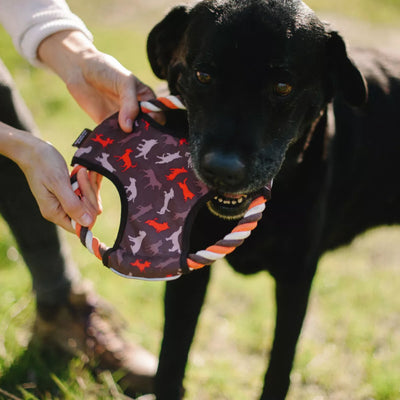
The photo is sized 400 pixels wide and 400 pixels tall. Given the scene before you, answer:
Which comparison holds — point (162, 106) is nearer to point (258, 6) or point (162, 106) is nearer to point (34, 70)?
point (258, 6)

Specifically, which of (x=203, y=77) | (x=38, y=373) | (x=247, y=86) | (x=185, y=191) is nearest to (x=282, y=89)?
(x=247, y=86)

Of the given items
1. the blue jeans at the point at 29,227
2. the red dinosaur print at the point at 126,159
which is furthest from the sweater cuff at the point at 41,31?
the red dinosaur print at the point at 126,159

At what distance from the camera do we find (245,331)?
2758mm

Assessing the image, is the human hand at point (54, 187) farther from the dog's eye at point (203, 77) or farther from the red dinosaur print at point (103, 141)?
the dog's eye at point (203, 77)

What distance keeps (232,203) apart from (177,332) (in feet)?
2.21

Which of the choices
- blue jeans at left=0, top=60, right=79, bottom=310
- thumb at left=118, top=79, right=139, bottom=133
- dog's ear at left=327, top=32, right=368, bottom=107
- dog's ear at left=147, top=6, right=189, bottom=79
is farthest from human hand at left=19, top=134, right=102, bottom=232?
dog's ear at left=327, top=32, right=368, bottom=107

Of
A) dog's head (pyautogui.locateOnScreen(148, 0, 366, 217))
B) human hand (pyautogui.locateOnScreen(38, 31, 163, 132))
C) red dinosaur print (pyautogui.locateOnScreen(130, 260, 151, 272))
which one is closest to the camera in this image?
red dinosaur print (pyautogui.locateOnScreen(130, 260, 151, 272))

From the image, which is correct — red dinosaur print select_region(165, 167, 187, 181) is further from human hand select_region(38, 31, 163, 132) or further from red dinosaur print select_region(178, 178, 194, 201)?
human hand select_region(38, 31, 163, 132)

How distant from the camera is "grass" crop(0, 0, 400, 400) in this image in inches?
91.0

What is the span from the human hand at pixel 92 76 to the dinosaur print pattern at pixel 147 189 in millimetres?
88

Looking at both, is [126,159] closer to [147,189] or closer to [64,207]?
[147,189]

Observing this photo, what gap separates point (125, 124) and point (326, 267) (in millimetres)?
1990

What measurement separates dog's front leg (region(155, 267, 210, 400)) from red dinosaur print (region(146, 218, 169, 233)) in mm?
477

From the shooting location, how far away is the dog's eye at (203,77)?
68.3 inches
